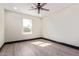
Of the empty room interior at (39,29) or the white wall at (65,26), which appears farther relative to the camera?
the white wall at (65,26)

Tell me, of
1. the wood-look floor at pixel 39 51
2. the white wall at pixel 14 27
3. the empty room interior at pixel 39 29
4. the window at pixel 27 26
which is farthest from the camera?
the window at pixel 27 26

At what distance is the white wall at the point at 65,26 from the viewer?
3.67 meters

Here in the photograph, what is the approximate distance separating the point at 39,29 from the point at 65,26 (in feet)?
10.5

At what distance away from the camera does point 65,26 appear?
427 centimetres

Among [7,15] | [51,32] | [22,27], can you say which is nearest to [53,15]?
[51,32]

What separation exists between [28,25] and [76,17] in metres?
4.09

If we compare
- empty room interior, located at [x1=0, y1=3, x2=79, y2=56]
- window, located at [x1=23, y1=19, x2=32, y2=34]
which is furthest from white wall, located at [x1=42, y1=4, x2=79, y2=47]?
window, located at [x1=23, y1=19, x2=32, y2=34]

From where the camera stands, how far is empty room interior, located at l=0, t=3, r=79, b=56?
3480mm

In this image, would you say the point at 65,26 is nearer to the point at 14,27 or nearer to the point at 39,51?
the point at 39,51

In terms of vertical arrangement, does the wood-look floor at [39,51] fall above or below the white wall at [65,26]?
below

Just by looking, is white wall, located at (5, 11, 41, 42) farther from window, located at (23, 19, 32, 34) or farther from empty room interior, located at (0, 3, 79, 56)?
window, located at (23, 19, 32, 34)

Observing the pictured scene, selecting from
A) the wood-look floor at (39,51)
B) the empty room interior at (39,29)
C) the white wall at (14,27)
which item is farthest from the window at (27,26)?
the wood-look floor at (39,51)

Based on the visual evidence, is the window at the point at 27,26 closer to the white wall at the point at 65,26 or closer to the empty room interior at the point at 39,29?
the empty room interior at the point at 39,29

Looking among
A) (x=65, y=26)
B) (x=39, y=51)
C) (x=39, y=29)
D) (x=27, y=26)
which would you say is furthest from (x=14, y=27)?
(x=65, y=26)
